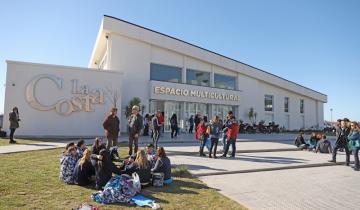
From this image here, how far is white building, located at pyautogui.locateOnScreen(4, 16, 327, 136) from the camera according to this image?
20234 millimetres

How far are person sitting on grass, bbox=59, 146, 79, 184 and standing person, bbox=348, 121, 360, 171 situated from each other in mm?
9069

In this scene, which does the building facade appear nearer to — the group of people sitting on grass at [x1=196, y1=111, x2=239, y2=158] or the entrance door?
the entrance door

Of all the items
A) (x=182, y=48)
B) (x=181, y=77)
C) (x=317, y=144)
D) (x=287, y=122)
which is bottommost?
(x=317, y=144)

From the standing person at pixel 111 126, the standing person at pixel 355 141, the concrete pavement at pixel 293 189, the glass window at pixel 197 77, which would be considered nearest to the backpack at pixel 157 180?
the concrete pavement at pixel 293 189

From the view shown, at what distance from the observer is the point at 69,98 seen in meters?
21.0

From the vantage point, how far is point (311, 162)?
12047mm

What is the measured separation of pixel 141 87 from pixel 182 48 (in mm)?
5617

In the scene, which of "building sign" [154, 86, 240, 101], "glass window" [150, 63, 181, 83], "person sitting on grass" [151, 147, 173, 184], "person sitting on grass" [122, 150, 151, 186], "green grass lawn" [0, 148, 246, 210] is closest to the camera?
"green grass lawn" [0, 148, 246, 210]

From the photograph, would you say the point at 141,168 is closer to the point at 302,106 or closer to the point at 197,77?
the point at 197,77

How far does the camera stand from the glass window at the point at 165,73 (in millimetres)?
27431

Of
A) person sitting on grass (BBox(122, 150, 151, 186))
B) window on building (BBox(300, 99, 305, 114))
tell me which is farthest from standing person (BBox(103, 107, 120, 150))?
window on building (BBox(300, 99, 305, 114))

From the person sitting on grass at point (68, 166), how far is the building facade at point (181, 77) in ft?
56.2

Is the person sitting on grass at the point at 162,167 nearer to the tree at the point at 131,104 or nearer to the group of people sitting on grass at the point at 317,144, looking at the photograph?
the group of people sitting on grass at the point at 317,144

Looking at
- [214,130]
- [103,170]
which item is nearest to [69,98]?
[214,130]
